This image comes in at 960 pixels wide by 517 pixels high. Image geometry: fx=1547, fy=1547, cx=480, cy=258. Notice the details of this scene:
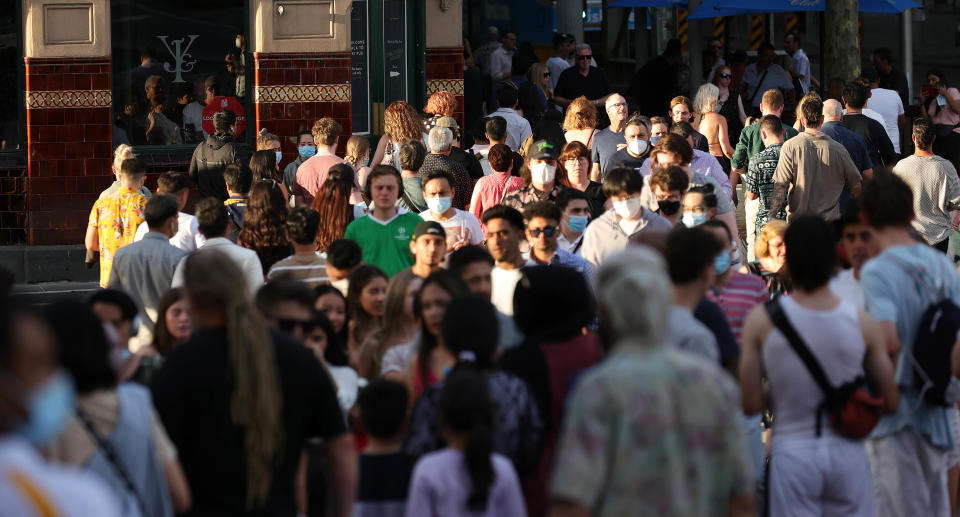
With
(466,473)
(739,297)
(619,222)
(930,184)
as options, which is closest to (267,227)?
(619,222)

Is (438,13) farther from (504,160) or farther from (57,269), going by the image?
(504,160)

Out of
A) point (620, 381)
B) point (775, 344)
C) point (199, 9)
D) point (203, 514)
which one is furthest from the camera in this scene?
point (199, 9)

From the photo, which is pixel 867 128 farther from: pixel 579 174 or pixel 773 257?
pixel 773 257

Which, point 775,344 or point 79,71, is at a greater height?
point 79,71

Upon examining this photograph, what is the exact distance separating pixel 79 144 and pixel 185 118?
1270 millimetres

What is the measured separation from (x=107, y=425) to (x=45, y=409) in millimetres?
1629

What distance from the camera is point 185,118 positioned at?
1683 cm

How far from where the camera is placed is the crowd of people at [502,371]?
4.18m

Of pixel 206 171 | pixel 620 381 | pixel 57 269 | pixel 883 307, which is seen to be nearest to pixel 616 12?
pixel 57 269

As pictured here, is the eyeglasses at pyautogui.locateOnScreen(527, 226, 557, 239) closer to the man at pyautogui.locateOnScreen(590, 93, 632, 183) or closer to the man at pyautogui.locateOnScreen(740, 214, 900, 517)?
the man at pyautogui.locateOnScreen(740, 214, 900, 517)

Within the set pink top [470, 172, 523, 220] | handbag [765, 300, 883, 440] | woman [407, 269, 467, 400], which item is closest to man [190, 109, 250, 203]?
pink top [470, 172, 523, 220]

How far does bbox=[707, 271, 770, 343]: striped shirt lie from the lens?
736 centimetres

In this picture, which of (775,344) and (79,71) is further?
(79,71)

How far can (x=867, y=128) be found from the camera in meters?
14.1
